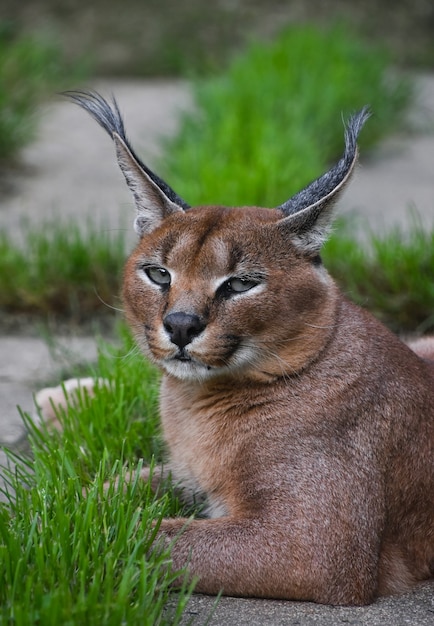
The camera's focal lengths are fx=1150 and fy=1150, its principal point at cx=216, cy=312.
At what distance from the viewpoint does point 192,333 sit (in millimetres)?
3637

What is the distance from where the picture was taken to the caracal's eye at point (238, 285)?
12.3 ft

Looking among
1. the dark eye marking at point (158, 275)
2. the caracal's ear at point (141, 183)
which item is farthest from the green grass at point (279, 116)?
the dark eye marking at point (158, 275)

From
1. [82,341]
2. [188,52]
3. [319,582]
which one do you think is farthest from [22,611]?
[188,52]

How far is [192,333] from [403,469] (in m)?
0.86

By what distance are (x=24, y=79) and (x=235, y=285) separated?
639 centimetres

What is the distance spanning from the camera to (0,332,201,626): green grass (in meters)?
2.90

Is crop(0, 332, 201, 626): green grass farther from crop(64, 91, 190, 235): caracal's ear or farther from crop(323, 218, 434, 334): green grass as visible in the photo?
crop(323, 218, 434, 334): green grass

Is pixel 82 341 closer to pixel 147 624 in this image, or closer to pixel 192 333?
pixel 192 333

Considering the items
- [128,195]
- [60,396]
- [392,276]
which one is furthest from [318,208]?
[128,195]

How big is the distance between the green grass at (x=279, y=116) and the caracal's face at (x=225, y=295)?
117 inches

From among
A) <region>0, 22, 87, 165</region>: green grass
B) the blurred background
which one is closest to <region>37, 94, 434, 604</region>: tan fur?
<region>0, 22, 87, 165</region>: green grass

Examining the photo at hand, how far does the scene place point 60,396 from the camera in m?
4.87

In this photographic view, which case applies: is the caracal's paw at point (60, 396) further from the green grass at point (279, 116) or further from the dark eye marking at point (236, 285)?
the green grass at point (279, 116)

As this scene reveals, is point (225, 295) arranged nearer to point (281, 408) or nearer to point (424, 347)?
point (281, 408)
